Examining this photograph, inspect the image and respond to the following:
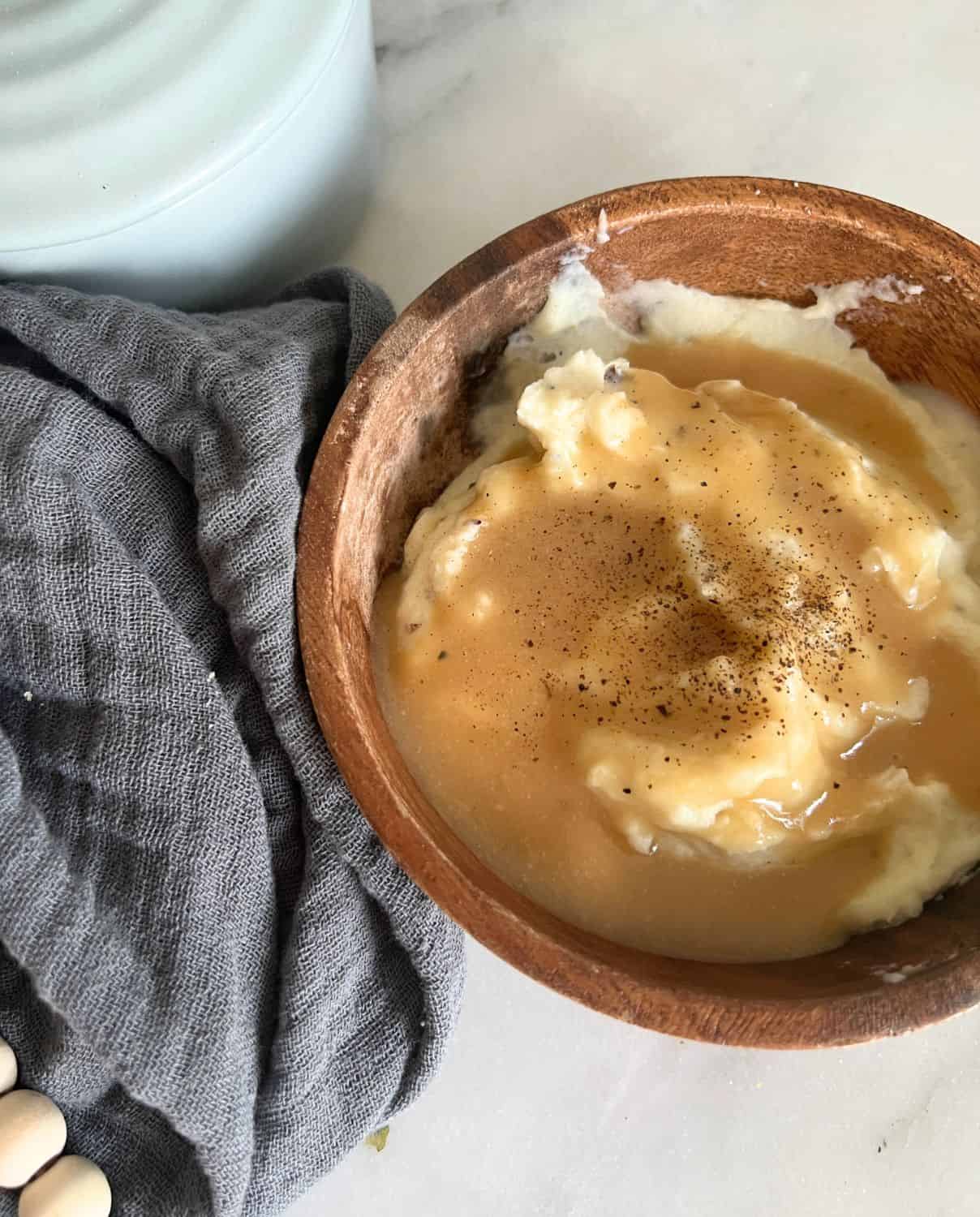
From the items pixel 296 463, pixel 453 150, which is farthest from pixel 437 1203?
pixel 453 150

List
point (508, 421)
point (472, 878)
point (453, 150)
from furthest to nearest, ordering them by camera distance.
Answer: point (453, 150) → point (508, 421) → point (472, 878)

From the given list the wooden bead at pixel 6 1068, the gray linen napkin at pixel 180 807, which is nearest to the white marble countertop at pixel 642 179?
the gray linen napkin at pixel 180 807

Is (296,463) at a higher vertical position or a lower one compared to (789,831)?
higher

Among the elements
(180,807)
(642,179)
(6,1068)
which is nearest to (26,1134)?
(6,1068)

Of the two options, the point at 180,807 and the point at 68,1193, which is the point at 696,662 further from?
the point at 68,1193

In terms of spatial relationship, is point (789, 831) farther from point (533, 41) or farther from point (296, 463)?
point (533, 41)
